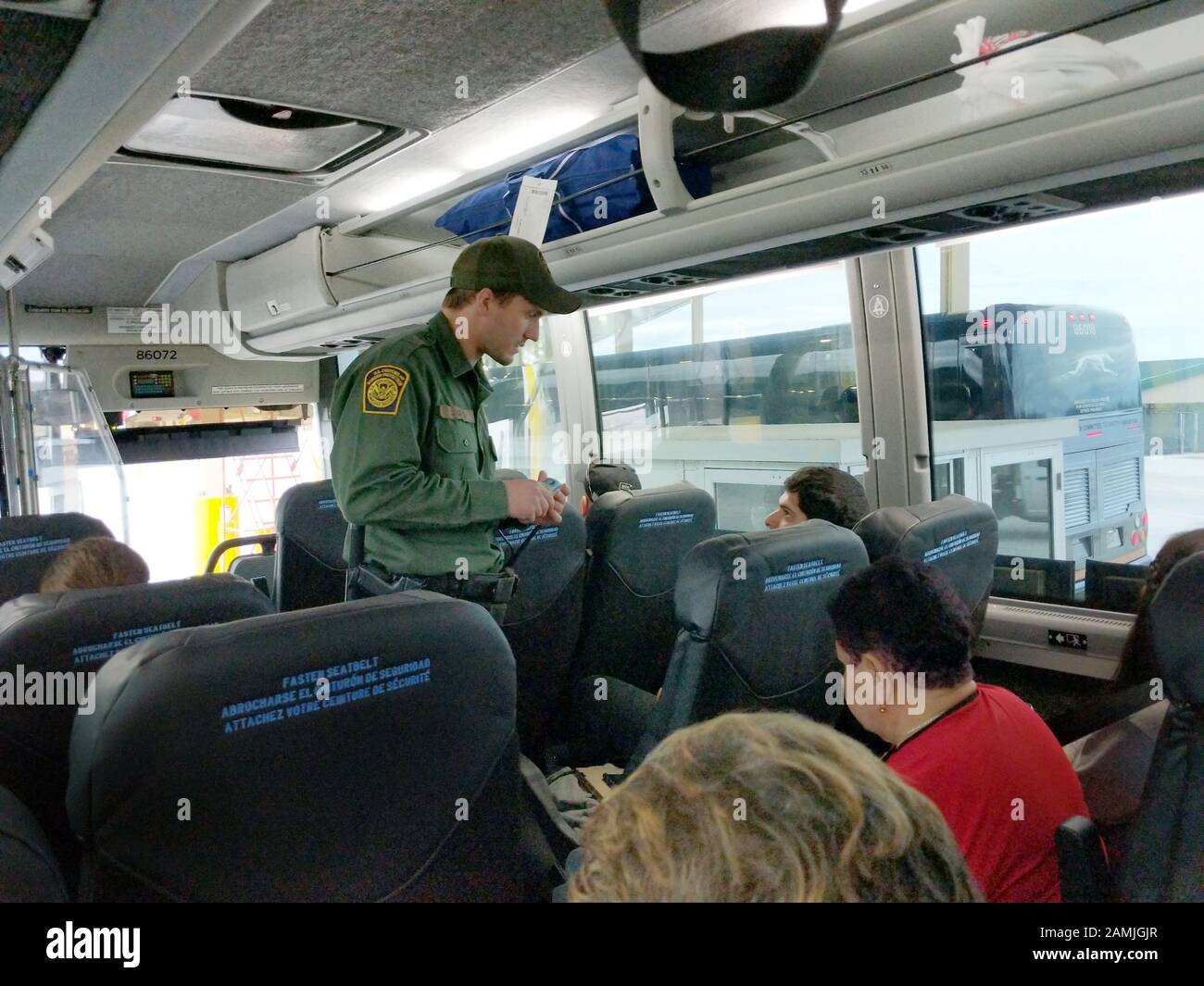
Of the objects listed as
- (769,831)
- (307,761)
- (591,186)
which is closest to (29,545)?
(591,186)

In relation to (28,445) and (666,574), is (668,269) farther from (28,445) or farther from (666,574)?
(28,445)

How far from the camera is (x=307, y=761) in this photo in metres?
1.19

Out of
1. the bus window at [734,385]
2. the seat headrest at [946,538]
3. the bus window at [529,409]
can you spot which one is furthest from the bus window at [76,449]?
the seat headrest at [946,538]

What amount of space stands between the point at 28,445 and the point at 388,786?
4425mm

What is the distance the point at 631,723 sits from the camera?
3.01m

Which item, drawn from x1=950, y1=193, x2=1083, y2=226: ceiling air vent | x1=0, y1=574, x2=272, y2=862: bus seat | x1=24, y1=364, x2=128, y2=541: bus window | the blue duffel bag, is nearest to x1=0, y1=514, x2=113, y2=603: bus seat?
x1=0, y1=574, x2=272, y2=862: bus seat

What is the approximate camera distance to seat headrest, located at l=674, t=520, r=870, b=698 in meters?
2.00

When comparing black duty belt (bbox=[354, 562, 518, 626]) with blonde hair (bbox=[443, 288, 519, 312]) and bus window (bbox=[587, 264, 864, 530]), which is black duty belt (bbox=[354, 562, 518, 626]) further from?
bus window (bbox=[587, 264, 864, 530])

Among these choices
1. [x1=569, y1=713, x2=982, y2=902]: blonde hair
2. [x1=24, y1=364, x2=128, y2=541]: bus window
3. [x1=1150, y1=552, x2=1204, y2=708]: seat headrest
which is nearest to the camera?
[x1=569, y1=713, x2=982, y2=902]: blonde hair

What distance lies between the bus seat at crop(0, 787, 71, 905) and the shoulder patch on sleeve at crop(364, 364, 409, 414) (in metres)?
1.42

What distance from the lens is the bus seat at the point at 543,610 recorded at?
115 inches

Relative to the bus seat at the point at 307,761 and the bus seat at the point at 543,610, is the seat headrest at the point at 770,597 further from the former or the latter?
the bus seat at the point at 543,610

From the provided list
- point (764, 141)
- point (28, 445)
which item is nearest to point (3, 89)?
point (764, 141)

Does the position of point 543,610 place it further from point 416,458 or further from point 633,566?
point 416,458
